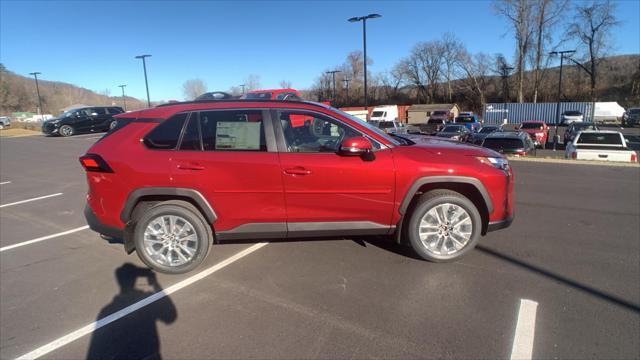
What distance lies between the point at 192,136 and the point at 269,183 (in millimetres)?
924

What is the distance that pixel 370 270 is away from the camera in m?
3.65

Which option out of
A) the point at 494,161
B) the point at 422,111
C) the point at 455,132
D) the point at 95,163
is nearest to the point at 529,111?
the point at 422,111

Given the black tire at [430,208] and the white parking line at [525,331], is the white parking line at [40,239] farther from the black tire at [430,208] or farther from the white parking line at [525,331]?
the white parking line at [525,331]

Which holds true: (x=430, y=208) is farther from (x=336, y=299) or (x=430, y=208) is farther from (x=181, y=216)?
(x=181, y=216)

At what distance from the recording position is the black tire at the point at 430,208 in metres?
3.65

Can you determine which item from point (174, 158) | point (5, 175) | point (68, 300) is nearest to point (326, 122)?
point (174, 158)

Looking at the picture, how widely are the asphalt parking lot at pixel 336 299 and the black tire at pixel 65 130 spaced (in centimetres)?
2119

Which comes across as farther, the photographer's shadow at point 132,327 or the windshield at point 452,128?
the windshield at point 452,128

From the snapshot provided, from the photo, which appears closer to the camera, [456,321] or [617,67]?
[456,321]

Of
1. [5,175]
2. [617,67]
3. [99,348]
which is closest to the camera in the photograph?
[99,348]

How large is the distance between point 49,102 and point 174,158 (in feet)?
462

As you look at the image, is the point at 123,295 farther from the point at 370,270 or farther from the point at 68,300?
the point at 370,270

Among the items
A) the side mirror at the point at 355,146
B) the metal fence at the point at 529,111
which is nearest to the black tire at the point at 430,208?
the side mirror at the point at 355,146

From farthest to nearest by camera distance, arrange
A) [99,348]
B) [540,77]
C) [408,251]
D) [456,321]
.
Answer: [540,77], [408,251], [456,321], [99,348]
